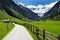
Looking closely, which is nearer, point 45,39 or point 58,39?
point 58,39

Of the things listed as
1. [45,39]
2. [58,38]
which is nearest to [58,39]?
[58,38]

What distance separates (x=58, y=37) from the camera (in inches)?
482

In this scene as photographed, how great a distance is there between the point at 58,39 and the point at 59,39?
86 millimetres

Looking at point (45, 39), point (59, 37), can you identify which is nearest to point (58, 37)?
point (59, 37)

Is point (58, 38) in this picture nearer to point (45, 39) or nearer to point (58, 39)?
point (58, 39)

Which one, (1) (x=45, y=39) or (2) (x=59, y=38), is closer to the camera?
(2) (x=59, y=38)

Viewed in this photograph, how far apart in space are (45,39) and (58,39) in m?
7.27

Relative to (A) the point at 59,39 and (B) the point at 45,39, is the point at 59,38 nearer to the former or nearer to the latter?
(A) the point at 59,39

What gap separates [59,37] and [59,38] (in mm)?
58

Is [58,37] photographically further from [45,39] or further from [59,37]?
[45,39]

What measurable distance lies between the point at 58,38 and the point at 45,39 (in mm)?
7290

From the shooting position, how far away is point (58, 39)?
12281mm

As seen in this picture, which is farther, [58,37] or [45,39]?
[45,39]

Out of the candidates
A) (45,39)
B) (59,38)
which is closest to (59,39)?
(59,38)
